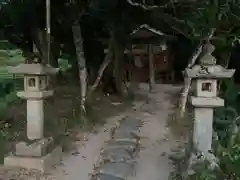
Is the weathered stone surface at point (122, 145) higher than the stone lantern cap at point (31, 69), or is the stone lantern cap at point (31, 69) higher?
the stone lantern cap at point (31, 69)

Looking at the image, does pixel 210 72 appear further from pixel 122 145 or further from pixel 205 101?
pixel 122 145

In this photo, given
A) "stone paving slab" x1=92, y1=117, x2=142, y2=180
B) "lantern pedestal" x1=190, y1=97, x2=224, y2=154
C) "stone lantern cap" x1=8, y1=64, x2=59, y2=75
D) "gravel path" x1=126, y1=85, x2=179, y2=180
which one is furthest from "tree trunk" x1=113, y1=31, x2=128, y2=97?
"lantern pedestal" x1=190, y1=97, x2=224, y2=154

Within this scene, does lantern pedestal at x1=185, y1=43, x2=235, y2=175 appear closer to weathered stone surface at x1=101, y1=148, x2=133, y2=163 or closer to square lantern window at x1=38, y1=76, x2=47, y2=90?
weathered stone surface at x1=101, y1=148, x2=133, y2=163

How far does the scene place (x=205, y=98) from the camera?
5430 millimetres

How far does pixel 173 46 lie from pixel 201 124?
10718 millimetres

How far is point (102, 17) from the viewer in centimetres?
955

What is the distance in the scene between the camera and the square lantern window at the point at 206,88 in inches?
214

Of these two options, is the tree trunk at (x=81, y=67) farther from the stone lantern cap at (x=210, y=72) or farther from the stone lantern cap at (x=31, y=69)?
the stone lantern cap at (x=210, y=72)

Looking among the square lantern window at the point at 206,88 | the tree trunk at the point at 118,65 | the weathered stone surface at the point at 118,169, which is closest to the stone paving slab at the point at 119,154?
the weathered stone surface at the point at 118,169

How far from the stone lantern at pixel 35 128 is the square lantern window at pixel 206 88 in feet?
7.32

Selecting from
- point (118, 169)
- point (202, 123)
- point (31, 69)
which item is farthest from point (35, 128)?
point (202, 123)

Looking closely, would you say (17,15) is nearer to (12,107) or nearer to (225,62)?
(12,107)

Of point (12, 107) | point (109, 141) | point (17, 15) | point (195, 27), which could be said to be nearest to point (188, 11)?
point (195, 27)

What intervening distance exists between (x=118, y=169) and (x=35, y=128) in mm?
1374
